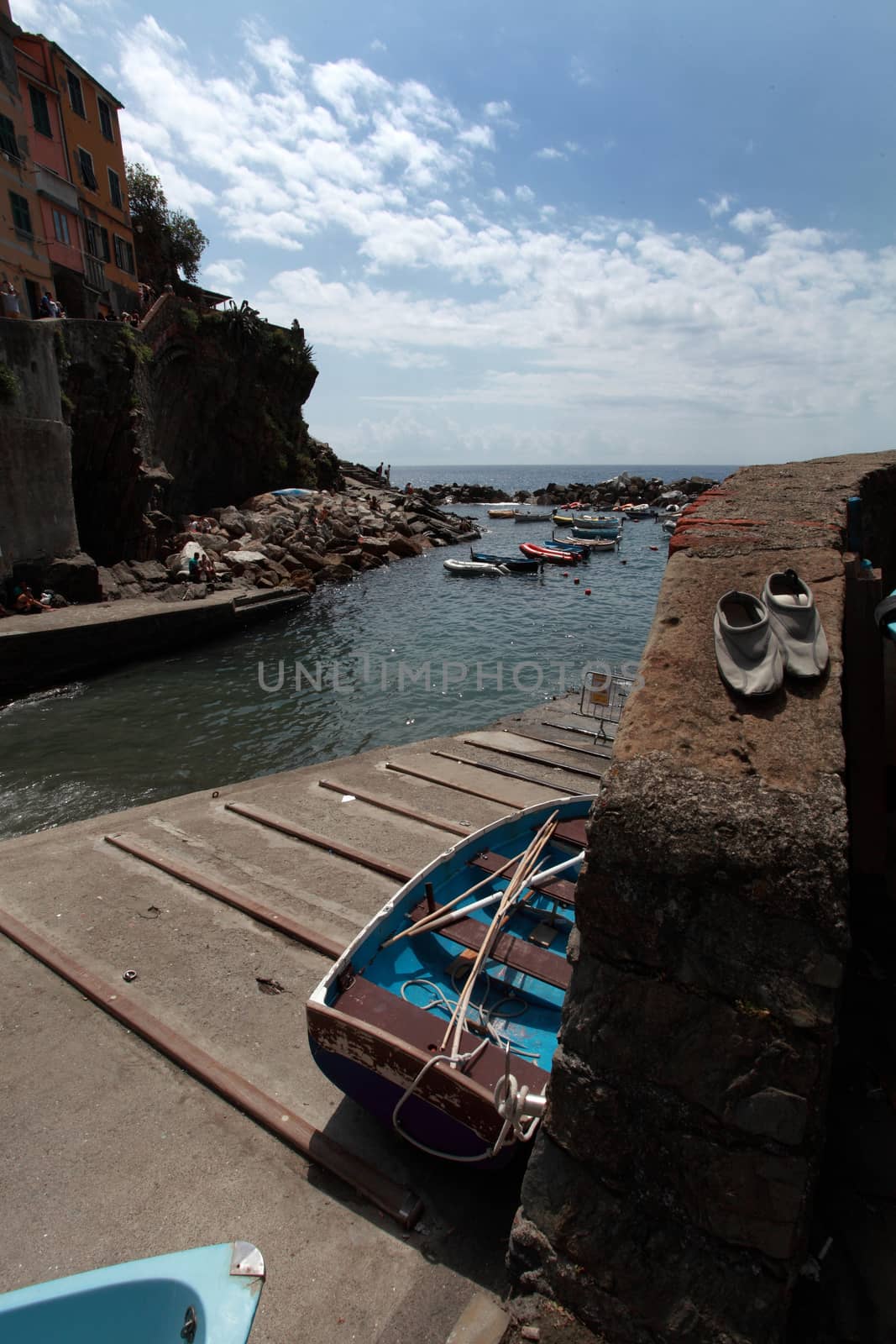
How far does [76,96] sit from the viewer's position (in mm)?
28156

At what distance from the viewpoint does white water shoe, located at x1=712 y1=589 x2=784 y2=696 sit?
7.82 ft

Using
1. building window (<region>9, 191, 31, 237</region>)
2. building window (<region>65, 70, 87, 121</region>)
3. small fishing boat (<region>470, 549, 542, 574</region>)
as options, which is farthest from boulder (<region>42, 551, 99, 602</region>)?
building window (<region>65, 70, 87, 121</region>)

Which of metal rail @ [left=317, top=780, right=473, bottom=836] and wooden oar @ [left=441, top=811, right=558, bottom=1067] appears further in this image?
metal rail @ [left=317, top=780, right=473, bottom=836]

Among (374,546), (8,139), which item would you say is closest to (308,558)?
(374,546)

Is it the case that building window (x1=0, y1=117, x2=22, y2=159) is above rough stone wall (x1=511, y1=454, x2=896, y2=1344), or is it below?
above

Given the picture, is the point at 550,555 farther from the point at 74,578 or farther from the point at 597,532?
the point at 74,578

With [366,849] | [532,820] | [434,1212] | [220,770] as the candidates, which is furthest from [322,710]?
[434,1212]

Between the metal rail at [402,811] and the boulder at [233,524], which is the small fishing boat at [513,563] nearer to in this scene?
the boulder at [233,524]

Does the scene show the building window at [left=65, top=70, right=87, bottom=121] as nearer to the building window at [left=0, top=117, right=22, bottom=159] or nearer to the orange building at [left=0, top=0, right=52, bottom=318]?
the orange building at [left=0, top=0, right=52, bottom=318]

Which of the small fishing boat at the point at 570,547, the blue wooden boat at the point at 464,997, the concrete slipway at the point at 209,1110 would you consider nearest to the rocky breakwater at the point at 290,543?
the small fishing boat at the point at 570,547

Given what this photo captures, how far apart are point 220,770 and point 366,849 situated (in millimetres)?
6040

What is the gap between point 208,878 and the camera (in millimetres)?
6305

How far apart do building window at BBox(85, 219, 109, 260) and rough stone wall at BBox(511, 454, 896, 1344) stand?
35011 millimetres

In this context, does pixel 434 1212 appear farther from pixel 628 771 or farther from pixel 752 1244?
pixel 628 771
